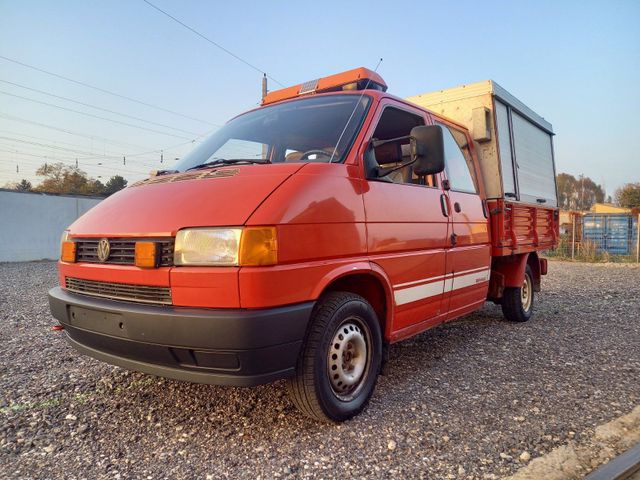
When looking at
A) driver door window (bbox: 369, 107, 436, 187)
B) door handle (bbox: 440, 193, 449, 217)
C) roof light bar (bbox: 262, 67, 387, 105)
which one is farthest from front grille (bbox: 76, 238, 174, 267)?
door handle (bbox: 440, 193, 449, 217)

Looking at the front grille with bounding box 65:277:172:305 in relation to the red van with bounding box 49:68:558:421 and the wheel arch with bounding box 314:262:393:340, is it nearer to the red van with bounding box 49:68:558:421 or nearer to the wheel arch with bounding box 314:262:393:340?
the red van with bounding box 49:68:558:421

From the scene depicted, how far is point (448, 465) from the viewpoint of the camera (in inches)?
86.6

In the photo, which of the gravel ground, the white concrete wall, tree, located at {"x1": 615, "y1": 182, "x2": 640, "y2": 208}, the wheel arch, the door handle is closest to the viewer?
the gravel ground

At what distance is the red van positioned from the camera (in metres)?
2.12

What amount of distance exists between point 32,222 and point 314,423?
18.9m

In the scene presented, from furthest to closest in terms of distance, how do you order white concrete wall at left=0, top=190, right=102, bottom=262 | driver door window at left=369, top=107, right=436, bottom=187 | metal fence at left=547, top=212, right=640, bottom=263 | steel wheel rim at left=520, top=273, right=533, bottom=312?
metal fence at left=547, top=212, right=640, bottom=263 < white concrete wall at left=0, top=190, right=102, bottom=262 < steel wheel rim at left=520, top=273, right=533, bottom=312 < driver door window at left=369, top=107, right=436, bottom=187

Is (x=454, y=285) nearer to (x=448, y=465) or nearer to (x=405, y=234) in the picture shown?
(x=405, y=234)

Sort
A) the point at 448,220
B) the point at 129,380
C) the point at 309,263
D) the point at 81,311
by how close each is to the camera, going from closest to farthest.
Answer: the point at 309,263, the point at 81,311, the point at 129,380, the point at 448,220

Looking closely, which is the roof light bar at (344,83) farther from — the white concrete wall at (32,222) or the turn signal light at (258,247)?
the white concrete wall at (32,222)

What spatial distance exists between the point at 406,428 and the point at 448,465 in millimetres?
423

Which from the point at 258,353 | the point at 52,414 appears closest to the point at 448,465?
the point at 258,353

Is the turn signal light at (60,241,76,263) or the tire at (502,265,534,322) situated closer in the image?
the turn signal light at (60,241,76,263)

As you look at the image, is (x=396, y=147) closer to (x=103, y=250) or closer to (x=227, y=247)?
(x=227, y=247)

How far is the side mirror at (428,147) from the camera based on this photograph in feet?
9.35
